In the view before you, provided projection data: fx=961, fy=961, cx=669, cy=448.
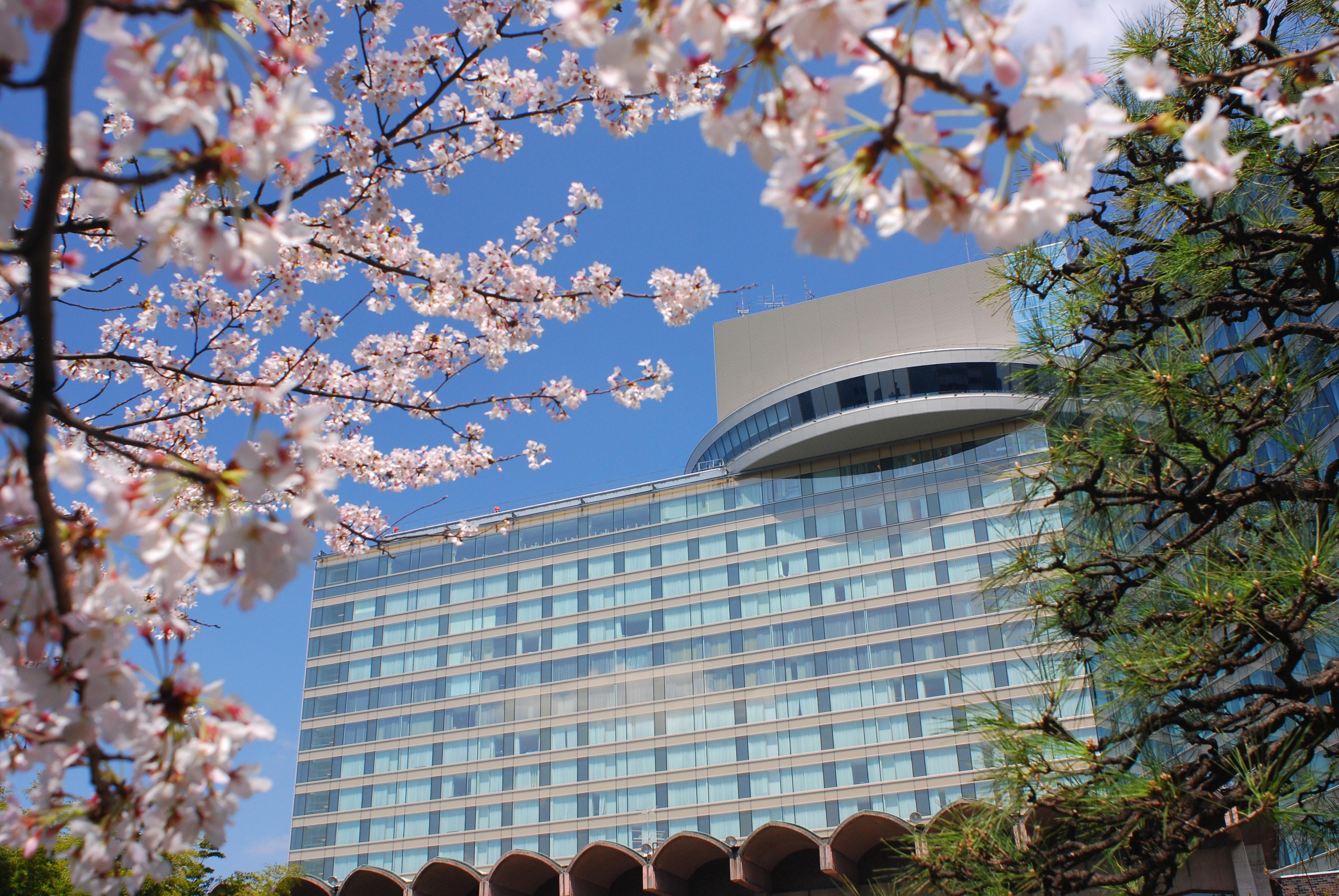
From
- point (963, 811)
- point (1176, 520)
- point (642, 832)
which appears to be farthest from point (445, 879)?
point (1176, 520)

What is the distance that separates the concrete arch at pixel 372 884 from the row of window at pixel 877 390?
82.0ft

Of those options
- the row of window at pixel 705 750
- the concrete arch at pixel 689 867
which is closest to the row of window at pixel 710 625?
Result: the row of window at pixel 705 750

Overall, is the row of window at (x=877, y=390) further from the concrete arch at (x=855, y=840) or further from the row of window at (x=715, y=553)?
the concrete arch at (x=855, y=840)

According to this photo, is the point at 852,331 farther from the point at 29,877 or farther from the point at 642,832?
the point at 29,877

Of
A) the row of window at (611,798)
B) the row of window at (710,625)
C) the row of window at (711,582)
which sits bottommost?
the row of window at (611,798)

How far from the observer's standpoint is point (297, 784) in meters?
49.5

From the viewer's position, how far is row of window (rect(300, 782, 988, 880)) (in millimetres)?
39125

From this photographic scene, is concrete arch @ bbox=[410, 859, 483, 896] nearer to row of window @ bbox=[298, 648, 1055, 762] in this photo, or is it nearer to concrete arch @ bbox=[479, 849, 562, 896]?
concrete arch @ bbox=[479, 849, 562, 896]

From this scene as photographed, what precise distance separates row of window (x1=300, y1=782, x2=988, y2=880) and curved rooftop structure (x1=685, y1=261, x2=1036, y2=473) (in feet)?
52.9

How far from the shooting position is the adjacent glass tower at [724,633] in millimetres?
41531

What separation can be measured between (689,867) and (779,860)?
142 inches

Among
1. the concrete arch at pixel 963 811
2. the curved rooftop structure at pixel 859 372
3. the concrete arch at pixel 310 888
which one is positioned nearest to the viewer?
the concrete arch at pixel 963 811

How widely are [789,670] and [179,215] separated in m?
42.9

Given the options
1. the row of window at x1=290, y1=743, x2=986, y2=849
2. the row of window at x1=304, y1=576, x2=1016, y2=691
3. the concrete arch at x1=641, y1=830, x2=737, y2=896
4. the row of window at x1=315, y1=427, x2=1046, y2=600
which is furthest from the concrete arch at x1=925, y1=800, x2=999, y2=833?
the row of window at x1=315, y1=427, x2=1046, y2=600
